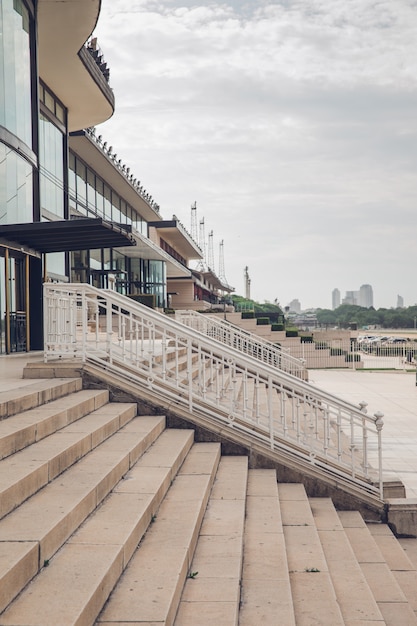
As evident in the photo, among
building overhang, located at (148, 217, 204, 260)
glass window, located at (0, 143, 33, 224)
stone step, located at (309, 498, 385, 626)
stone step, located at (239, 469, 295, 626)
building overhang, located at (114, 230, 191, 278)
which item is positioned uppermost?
building overhang, located at (148, 217, 204, 260)

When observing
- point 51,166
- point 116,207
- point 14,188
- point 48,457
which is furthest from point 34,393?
point 116,207

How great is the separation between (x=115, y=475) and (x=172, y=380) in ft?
10.8

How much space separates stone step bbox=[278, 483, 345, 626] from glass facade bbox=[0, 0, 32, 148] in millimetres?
9970

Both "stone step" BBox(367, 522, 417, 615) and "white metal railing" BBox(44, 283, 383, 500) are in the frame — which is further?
"white metal railing" BBox(44, 283, 383, 500)

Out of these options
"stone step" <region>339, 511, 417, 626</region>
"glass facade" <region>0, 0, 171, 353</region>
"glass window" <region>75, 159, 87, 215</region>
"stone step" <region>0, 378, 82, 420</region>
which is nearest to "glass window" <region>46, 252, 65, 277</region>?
"glass facade" <region>0, 0, 171, 353</region>

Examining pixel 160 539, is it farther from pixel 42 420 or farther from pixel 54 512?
pixel 42 420

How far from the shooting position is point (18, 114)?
1280 centimetres

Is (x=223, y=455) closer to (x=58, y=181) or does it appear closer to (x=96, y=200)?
(x=58, y=181)

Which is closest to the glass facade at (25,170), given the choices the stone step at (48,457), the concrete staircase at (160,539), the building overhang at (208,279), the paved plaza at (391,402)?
the concrete staircase at (160,539)

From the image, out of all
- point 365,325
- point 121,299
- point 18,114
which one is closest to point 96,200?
point 18,114

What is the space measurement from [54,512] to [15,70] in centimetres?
1160

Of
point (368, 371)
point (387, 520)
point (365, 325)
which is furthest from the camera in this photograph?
point (365, 325)

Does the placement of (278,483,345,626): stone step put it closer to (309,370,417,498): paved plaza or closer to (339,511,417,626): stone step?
(339,511,417,626): stone step

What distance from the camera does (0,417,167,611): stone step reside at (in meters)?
3.17
